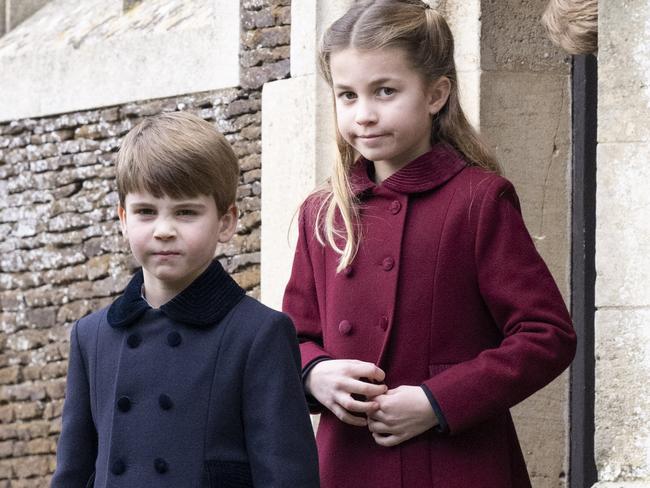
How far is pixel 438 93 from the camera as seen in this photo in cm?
322

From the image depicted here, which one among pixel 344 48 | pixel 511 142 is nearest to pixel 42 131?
pixel 511 142

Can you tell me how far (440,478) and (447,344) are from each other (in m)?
0.27

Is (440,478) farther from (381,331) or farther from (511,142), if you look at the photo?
(511,142)

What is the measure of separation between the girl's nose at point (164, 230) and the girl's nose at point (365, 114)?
0.49 meters

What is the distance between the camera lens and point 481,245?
10.0 feet

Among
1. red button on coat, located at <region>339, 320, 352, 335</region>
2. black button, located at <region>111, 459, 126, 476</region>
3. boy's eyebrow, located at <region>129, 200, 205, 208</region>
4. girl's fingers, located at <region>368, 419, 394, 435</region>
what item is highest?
boy's eyebrow, located at <region>129, 200, 205, 208</region>

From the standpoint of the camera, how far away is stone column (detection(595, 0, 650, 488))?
312 cm

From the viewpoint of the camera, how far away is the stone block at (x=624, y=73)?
3.15 m

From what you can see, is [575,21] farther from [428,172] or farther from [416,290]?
[416,290]

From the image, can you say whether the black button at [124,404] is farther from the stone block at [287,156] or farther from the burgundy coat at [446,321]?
the stone block at [287,156]

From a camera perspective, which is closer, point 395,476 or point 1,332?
point 395,476

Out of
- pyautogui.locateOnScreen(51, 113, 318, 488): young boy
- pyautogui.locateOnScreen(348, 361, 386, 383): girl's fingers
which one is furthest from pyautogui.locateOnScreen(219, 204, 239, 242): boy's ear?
pyautogui.locateOnScreen(348, 361, 386, 383): girl's fingers

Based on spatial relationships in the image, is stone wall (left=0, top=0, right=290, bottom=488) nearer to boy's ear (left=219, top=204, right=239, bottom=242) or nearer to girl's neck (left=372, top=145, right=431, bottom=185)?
girl's neck (left=372, top=145, right=431, bottom=185)

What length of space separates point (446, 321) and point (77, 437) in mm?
772
